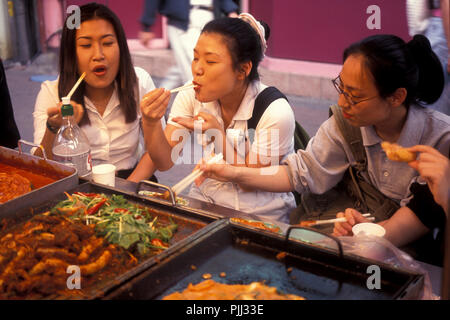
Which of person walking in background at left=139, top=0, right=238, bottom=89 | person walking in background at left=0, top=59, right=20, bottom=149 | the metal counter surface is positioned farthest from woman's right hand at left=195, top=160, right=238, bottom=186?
person walking in background at left=139, top=0, right=238, bottom=89

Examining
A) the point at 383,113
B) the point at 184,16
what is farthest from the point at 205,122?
the point at 184,16

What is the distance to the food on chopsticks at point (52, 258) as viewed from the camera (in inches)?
61.9

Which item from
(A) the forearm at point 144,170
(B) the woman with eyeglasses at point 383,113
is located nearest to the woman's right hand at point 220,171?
(B) the woman with eyeglasses at point 383,113

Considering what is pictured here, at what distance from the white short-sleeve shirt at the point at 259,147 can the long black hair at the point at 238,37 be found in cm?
A: 20

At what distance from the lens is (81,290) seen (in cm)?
159

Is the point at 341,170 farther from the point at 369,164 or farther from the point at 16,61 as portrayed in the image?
the point at 16,61

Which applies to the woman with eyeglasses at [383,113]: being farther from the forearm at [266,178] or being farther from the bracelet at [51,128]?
the bracelet at [51,128]

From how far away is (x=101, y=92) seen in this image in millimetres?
3178

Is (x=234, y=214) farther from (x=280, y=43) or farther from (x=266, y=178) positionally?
(x=280, y=43)

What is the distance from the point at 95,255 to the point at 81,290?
0.57ft

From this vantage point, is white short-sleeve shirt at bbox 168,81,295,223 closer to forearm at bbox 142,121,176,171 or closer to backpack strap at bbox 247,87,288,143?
backpack strap at bbox 247,87,288,143

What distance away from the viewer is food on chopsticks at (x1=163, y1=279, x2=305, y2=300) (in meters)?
1.49

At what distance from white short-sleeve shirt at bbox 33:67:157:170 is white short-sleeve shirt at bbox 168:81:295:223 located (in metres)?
0.60

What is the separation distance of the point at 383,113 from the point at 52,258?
60.4 inches
